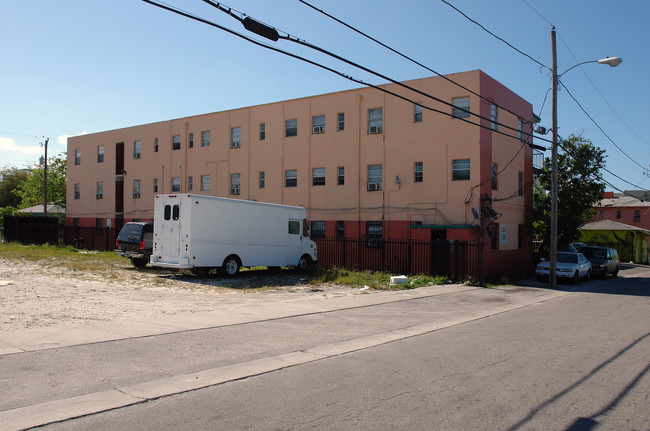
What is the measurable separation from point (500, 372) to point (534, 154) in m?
24.9

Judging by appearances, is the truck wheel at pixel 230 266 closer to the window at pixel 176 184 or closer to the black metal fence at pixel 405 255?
the black metal fence at pixel 405 255

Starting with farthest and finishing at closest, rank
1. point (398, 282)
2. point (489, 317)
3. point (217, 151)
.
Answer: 1. point (217, 151)
2. point (398, 282)
3. point (489, 317)

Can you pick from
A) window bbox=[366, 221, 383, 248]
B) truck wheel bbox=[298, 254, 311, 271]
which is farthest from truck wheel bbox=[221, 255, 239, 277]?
window bbox=[366, 221, 383, 248]

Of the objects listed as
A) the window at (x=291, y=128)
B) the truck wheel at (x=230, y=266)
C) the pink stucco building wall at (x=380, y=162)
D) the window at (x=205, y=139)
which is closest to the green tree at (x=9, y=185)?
the pink stucco building wall at (x=380, y=162)

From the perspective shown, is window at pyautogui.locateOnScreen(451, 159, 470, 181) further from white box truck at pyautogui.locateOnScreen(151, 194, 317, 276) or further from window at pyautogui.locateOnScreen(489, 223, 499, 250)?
white box truck at pyautogui.locateOnScreen(151, 194, 317, 276)

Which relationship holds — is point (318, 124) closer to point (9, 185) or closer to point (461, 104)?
point (461, 104)

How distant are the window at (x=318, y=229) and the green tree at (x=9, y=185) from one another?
72.0 metres

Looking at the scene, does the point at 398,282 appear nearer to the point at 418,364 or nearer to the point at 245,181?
the point at 418,364

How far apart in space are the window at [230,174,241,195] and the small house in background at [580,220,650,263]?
31.9m

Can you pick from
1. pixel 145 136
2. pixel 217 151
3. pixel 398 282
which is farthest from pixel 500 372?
pixel 145 136

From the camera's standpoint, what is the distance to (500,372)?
22.2 feet

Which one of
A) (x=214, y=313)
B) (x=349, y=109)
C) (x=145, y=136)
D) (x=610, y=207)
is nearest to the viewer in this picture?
(x=214, y=313)

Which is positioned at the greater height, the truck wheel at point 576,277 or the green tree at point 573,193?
the green tree at point 573,193

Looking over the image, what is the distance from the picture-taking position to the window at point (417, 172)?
2427cm
